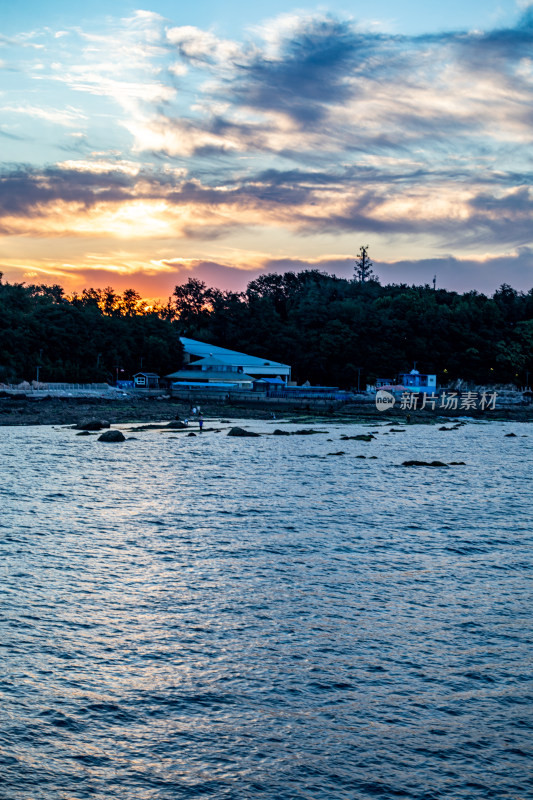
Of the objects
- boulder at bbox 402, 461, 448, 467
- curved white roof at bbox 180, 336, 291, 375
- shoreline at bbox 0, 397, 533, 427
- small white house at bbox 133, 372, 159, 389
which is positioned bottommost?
boulder at bbox 402, 461, 448, 467

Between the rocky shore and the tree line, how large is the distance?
21576 mm

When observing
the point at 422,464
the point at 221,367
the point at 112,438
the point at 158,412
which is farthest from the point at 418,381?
the point at 422,464

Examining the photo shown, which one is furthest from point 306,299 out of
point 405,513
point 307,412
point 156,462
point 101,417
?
point 405,513

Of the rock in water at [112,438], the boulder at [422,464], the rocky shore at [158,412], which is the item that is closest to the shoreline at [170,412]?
the rocky shore at [158,412]

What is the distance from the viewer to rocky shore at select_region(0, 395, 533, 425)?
244 ft

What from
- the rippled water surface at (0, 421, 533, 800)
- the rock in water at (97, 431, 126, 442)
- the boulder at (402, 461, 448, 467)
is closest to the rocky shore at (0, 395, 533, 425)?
the rock in water at (97, 431, 126, 442)

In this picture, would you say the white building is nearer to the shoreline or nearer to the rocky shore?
the rocky shore

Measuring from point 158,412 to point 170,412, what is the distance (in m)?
2.04

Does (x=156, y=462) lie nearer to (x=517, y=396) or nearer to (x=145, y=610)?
(x=145, y=610)

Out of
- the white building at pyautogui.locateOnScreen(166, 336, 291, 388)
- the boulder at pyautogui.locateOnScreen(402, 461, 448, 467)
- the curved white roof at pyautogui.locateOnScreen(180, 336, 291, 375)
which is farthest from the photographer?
the curved white roof at pyautogui.locateOnScreen(180, 336, 291, 375)

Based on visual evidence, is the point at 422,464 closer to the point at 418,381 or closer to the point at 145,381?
the point at 145,381

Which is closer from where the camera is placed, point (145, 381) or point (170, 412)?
point (170, 412)

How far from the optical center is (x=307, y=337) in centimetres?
13775

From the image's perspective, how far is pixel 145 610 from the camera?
47.6 ft
